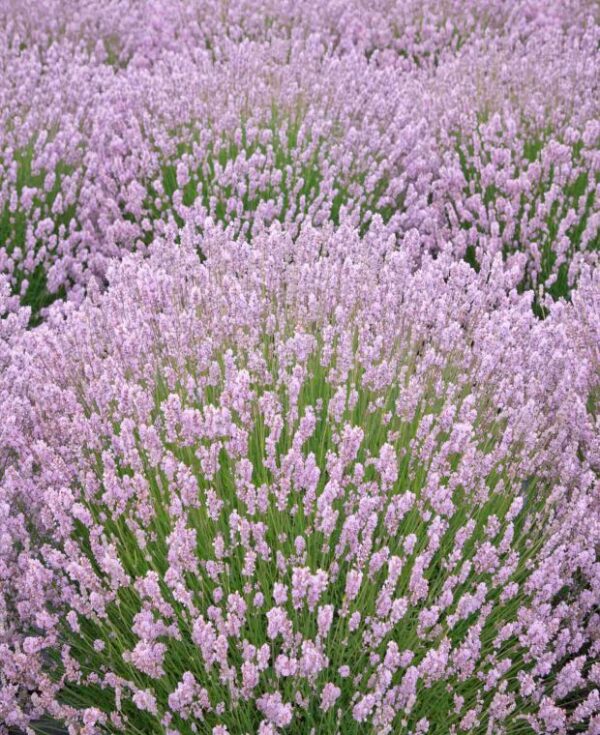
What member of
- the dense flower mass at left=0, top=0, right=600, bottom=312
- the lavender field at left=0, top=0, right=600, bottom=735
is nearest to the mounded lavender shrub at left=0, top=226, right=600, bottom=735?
the lavender field at left=0, top=0, right=600, bottom=735

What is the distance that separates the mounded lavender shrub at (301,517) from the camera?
6.62 feet

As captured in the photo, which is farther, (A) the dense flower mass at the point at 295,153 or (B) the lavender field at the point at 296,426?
(A) the dense flower mass at the point at 295,153

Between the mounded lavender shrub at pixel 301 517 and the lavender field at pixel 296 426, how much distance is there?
14 mm

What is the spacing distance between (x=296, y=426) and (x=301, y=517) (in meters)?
0.45

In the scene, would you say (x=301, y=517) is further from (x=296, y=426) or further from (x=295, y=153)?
(x=295, y=153)

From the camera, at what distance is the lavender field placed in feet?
6.78

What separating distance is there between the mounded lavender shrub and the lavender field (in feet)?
0.04

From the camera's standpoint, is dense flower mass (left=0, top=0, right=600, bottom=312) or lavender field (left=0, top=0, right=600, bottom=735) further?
dense flower mass (left=0, top=0, right=600, bottom=312)

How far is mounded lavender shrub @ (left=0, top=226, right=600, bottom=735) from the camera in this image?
79.4 inches

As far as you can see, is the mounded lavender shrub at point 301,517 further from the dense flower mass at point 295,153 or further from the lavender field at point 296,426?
the dense flower mass at point 295,153

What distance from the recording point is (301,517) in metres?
2.27

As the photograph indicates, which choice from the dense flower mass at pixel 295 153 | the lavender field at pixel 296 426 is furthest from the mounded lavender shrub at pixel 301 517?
the dense flower mass at pixel 295 153

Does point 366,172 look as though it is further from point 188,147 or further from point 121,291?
point 121,291

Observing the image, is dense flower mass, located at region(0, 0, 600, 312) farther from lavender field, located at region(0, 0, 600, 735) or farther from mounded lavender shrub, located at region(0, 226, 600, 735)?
mounded lavender shrub, located at region(0, 226, 600, 735)
